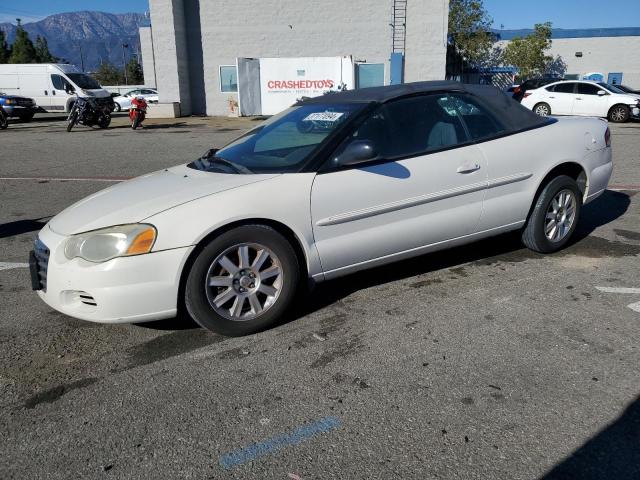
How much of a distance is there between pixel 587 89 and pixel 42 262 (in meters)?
20.7

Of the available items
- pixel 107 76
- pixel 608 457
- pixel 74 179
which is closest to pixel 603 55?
pixel 74 179

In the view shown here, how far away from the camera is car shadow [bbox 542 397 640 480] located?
2176 mm

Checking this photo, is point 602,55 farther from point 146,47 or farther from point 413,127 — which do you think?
point 413,127

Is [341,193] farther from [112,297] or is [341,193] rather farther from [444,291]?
[112,297]

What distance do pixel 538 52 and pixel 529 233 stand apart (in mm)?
33624

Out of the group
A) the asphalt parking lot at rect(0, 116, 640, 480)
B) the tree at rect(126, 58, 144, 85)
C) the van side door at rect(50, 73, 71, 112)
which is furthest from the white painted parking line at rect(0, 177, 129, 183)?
the tree at rect(126, 58, 144, 85)

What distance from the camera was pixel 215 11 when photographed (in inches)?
1111

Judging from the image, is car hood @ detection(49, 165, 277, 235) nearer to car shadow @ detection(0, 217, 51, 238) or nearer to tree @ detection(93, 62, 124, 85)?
car shadow @ detection(0, 217, 51, 238)

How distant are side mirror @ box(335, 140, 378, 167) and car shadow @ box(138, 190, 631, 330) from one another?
987mm

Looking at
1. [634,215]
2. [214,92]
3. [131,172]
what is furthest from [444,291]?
[214,92]

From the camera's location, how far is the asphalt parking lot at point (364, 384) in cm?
232

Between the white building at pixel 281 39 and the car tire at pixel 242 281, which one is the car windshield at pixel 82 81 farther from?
the car tire at pixel 242 281

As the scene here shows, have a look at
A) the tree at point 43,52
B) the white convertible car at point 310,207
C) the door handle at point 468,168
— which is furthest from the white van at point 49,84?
the tree at point 43,52

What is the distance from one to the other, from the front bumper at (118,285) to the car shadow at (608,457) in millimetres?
2191
